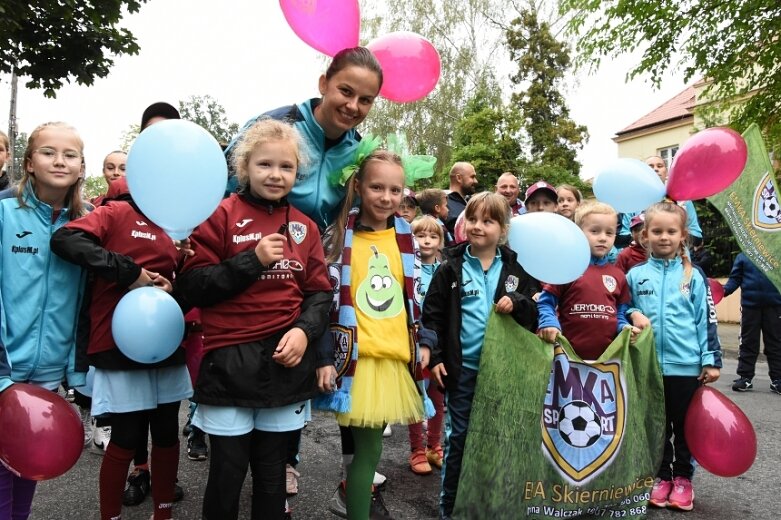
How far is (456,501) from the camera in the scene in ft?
8.49

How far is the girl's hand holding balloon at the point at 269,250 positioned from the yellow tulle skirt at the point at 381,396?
27.3 inches

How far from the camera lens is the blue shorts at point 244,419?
1.98 metres

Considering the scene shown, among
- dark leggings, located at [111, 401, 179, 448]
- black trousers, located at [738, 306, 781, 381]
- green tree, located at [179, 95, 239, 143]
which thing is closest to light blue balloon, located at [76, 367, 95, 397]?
dark leggings, located at [111, 401, 179, 448]

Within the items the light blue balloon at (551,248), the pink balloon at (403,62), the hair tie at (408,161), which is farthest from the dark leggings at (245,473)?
the pink balloon at (403,62)

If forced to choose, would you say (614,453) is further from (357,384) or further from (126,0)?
(126,0)

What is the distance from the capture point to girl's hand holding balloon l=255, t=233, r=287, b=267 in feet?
6.47

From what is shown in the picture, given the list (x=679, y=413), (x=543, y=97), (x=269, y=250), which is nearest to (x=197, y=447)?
(x=269, y=250)

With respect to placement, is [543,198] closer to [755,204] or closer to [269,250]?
[755,204]

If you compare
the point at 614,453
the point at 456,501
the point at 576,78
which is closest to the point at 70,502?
the point at 456,501

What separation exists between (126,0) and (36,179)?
9.32 metres

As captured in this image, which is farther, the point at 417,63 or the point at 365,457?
the point at 417,63

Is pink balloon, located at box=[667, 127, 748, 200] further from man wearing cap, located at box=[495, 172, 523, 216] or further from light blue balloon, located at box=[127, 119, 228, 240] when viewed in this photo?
light blue balloon, located at box=[127, 119, 228, 240]

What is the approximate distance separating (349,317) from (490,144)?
41.6 ft

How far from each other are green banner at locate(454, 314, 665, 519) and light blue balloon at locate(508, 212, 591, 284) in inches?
12.2
